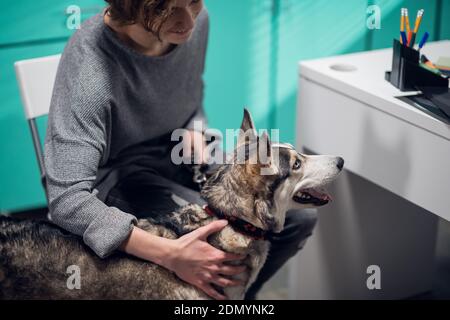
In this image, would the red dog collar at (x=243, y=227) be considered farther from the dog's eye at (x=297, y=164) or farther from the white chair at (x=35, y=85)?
the white chair at (x=35, y=85)

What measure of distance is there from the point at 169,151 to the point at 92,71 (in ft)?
1.15

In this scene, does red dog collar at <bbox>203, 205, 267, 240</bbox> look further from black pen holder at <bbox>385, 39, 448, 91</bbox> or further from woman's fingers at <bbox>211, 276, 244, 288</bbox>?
black pen holder at <bbox>385, 39, 448, 91</bbox>

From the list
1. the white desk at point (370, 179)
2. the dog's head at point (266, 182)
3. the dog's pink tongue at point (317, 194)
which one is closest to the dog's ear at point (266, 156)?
the dog's head at point (266, 182)

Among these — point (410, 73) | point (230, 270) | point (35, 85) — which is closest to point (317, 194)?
point (230, 270)

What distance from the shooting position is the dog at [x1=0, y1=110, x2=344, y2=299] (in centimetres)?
111

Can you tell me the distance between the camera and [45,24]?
6.49 ft

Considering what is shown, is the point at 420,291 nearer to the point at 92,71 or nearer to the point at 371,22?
the point at 371,22

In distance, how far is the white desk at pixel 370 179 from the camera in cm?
122

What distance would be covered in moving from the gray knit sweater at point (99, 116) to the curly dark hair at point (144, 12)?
0.07 metres

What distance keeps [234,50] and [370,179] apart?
107 cm

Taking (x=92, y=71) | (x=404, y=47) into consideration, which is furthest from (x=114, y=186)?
(x=404, y=47)

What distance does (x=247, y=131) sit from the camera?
3.82 feet

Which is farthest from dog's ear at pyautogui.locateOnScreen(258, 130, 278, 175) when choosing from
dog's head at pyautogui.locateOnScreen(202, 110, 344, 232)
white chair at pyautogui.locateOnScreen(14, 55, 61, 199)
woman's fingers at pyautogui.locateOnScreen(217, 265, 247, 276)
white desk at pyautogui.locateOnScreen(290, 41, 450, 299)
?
white chair at pyautogui.locateOnScreen(14, 55, 61, 199)

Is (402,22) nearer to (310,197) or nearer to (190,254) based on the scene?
(310,197)
